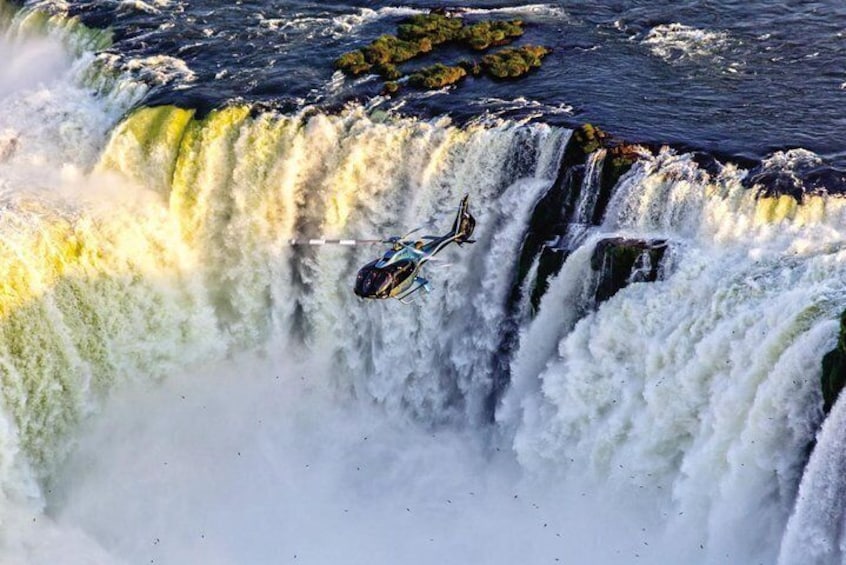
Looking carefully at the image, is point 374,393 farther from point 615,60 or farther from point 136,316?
point 615,60

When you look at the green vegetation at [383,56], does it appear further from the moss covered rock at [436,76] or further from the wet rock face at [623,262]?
the wet rock face at [623,262]

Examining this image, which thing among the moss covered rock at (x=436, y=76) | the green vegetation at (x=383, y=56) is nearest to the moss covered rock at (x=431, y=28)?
the green vegetation at (x=383, y=56)

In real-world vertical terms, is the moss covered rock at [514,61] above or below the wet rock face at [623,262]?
above

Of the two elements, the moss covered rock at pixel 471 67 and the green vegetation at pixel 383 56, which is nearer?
the moss covered rock at pixel 471 67

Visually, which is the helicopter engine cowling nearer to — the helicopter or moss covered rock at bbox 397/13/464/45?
the helicopter

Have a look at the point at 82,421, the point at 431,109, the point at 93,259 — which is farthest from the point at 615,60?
the point at 82,421

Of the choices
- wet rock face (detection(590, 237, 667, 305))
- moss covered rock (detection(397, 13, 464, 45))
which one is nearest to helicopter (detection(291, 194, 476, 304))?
wet rock face (detection(590, 237, 667, 305))
